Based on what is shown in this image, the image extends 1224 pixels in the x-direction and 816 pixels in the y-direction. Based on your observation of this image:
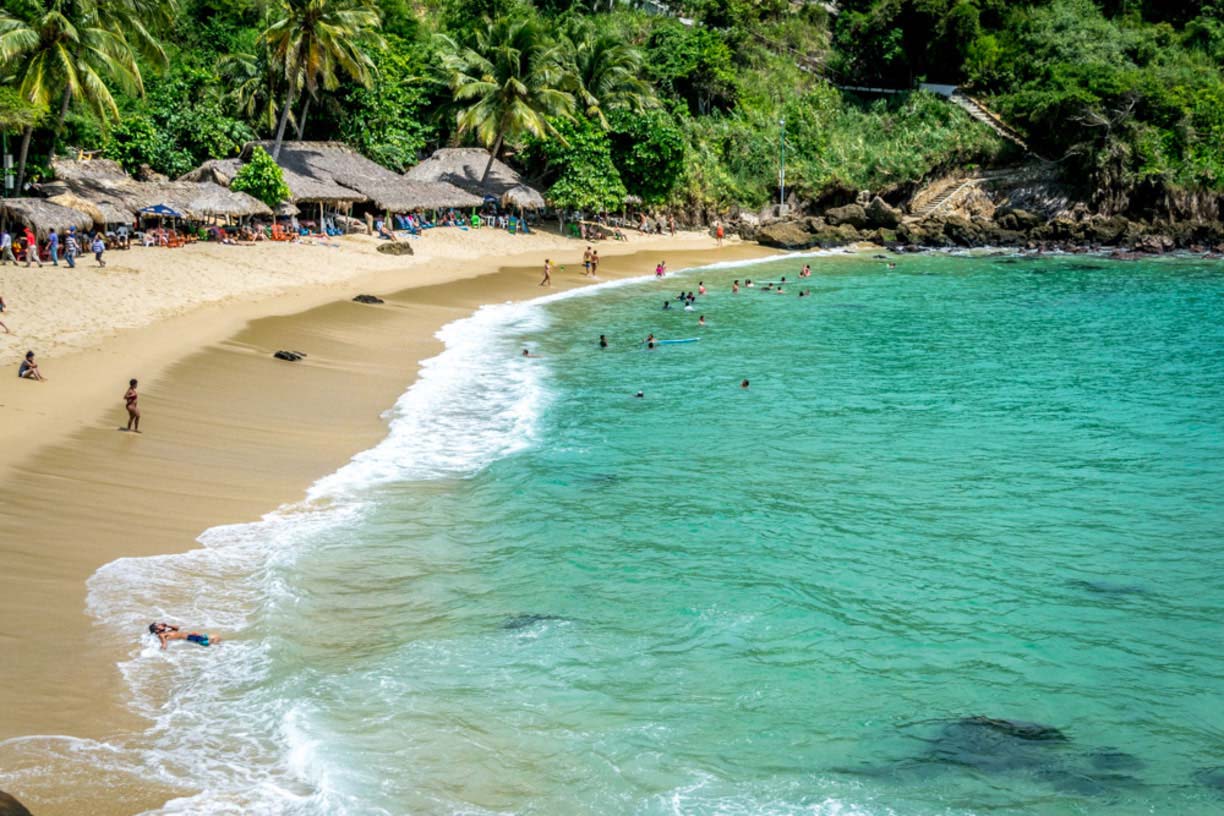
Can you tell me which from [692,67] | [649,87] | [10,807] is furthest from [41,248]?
[692,67]

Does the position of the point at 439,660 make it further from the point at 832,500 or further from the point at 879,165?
the point at 879,165

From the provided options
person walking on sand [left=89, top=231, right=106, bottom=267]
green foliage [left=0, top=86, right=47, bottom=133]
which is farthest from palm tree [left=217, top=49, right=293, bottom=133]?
person walking on sand [left=89, top=231, right=106, bottom=267]

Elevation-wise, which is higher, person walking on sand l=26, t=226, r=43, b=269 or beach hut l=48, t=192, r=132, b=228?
beach hut l=48, t=192, r=132, b=228

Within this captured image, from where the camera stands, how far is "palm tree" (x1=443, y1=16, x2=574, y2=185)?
45.3 metres

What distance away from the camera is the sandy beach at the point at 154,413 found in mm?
9836

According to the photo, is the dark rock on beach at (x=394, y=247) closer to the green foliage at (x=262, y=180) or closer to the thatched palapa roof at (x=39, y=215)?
the green foliage at (x=262, y=180)

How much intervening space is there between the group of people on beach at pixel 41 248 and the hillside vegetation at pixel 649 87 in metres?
3.23

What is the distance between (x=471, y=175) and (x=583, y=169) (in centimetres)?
565

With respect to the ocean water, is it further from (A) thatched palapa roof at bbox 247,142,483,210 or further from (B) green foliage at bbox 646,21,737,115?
(B) green foliage at bbox 646,21,737,115

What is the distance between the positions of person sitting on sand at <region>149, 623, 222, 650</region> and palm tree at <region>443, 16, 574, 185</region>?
36498 millimetres

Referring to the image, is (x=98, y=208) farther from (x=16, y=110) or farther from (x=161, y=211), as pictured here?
(x=16, y=110)

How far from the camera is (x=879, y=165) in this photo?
58719 mm

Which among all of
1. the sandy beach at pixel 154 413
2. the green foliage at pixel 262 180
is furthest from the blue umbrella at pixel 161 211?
the green foliage at pixel 262 180

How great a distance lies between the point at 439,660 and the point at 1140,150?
5255 centimetres
